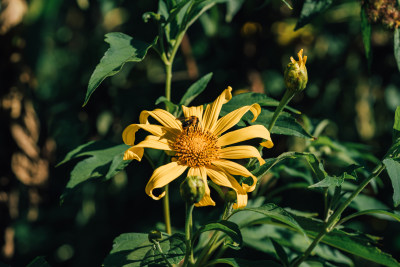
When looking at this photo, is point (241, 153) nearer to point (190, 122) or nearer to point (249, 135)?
point (249, 135)

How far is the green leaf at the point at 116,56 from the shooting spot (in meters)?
0.84

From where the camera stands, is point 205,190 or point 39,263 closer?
point 205,190

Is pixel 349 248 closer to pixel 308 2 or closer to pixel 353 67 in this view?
pixel 308 2

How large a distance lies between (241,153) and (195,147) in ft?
0.40

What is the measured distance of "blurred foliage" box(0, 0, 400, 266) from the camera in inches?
73.0

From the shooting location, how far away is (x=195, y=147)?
3.27 feet

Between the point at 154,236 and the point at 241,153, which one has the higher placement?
Answer: the point at 241,153

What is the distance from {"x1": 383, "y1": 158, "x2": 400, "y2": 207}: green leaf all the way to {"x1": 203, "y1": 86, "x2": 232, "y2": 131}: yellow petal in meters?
0.38

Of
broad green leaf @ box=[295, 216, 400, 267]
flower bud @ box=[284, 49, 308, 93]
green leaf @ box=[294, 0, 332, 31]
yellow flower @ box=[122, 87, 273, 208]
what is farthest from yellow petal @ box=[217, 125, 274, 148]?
green leaf @ box=[294, 0, 332, 31]

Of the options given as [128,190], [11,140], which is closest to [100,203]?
[128,190]

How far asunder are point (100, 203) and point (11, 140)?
536 millimetres

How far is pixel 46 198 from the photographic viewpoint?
212 cm

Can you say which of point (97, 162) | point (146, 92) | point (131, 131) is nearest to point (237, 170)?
point (131, 131)

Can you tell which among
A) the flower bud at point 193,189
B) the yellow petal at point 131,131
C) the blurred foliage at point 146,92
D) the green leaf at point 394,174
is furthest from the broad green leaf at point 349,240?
the blurred foliage at point 146,92
